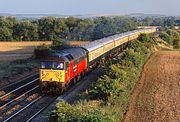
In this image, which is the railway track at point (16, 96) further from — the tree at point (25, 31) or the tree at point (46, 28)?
the tree at point (46, 28)

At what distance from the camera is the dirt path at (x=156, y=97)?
18.6m

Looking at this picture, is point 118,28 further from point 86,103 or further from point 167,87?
point 86,103

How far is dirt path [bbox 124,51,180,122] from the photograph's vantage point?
18594 millimetres

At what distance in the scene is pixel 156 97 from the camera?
75.4ft

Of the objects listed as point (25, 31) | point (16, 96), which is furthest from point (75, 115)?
point (25, 31)

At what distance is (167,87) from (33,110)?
940cm

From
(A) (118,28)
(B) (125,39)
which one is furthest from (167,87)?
(A) (118,28)

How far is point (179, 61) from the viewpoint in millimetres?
43656

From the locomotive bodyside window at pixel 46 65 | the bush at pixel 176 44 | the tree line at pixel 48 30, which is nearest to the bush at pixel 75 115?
the locomotive bodyside window at pixel 46 65

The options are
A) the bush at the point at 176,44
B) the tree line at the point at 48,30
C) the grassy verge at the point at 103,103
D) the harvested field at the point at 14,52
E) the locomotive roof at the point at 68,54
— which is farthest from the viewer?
the tree line at the point at 48,30

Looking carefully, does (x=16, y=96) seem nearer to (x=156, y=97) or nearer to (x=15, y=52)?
(x=156, y=97)

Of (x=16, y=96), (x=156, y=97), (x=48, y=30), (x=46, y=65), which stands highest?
(x=46, y=65)

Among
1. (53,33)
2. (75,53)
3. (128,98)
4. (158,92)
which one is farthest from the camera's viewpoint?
(53,33)

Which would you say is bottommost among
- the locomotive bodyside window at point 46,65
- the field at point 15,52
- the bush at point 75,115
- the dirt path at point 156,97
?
the field at point 15,52
